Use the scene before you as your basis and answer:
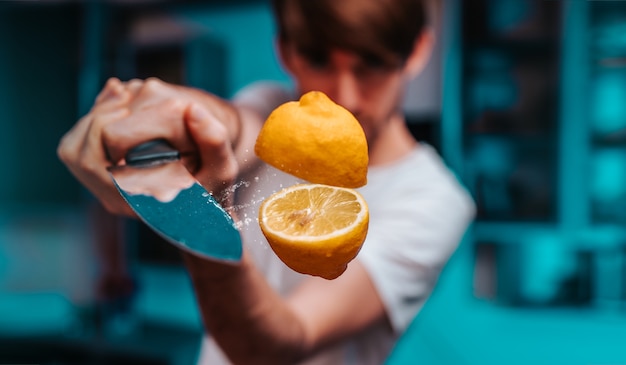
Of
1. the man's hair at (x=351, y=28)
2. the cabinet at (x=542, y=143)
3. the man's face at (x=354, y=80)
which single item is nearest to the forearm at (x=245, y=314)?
the man's face at (x=354, y=80)

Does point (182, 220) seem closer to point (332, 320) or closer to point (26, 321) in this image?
point (332, 320)

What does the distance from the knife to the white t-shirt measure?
30 centimetres

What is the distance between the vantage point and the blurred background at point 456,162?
2.31m

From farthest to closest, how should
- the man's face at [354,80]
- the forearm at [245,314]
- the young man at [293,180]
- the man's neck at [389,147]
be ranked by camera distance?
the man's neck at [389,147], the man's face at [354,80], the forearm at [245,314], the young man at [293,180]

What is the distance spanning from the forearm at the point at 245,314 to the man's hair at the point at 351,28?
15.9 inches

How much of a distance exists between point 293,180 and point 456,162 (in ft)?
6.48

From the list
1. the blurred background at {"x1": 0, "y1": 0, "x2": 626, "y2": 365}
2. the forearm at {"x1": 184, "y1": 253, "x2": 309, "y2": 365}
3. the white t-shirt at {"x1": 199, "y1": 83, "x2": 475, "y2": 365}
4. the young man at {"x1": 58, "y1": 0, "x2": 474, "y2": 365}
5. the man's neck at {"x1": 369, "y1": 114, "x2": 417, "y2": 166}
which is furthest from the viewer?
the blurred background at {"x1": 0, "y1": 0, "x2": 626, "y2": 365}

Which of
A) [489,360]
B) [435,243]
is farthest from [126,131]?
[489,360]

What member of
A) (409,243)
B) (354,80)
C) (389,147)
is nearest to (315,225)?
(354,80)

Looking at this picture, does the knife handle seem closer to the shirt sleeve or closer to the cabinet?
the shirt sleeve

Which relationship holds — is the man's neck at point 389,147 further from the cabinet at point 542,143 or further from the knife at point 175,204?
the cabinet at point 542,143

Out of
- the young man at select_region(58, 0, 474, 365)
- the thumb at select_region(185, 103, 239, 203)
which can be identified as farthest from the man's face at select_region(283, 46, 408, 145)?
Result: the thumb at select_region(185, 103, 239, 203)

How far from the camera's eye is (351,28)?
2.97 ft

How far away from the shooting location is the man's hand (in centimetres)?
54
